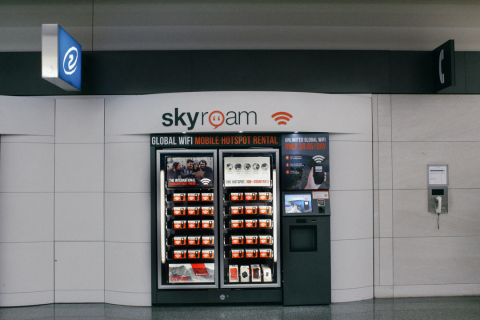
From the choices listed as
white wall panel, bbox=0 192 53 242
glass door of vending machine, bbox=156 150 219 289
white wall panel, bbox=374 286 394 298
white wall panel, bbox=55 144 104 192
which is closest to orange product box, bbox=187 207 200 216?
glass door of vending machine, bbox=156 150 219 289

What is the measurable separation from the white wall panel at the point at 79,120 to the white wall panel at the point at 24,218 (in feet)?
3.23

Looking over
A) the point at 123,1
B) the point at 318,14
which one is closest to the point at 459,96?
the point at 318,14

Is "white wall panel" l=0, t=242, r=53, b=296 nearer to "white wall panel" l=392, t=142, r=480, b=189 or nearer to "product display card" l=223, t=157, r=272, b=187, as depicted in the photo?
"product display card" l=223, t=157, r=272, b=187

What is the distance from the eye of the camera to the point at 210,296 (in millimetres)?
3939

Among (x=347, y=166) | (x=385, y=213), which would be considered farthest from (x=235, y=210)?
(x=385, y=213)

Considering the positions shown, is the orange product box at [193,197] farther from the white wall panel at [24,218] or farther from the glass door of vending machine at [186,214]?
the white wall panel at [24,218]

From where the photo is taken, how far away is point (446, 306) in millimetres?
3926

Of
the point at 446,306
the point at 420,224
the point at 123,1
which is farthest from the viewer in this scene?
the point at 123,1

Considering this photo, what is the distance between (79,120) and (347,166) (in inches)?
165

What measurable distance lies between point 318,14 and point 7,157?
546 cm

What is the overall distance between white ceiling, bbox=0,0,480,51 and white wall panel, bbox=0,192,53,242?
2.54 meters

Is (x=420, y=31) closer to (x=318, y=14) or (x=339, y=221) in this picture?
(x=318, y=14)

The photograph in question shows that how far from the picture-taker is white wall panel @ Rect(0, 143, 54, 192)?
159 inches

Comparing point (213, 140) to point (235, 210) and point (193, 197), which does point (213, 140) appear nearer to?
point (193, 197)
